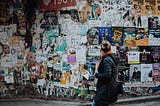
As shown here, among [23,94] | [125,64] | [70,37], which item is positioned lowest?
[23,94]

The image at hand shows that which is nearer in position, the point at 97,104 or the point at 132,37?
the point at 97,104

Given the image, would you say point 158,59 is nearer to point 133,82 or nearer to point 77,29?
point 133,82

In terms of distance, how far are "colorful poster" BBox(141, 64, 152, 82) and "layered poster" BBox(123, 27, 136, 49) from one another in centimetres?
66

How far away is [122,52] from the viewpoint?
11.6m

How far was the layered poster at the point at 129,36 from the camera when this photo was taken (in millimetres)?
11547

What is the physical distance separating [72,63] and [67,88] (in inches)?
25.9

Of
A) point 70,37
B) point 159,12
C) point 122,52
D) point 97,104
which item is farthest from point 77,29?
point 97,104

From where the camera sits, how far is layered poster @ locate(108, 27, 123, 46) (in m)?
11.5

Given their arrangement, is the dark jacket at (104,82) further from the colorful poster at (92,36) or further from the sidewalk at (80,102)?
the colorful poster at (92,36)

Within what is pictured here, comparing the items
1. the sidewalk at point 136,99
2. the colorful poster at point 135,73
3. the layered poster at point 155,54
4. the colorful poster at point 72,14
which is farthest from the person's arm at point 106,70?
the layered poster at point 155,54

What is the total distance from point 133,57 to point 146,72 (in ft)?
1.77

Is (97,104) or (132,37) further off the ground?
(132,37)

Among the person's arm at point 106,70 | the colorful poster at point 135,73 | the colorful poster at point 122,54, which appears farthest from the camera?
the colorful poster at point 135,73

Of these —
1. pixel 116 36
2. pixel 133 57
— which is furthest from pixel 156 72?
pixel 116 36
